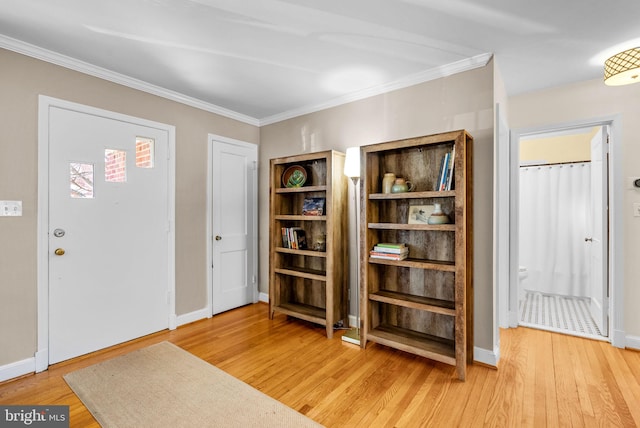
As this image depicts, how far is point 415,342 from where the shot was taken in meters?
2.58

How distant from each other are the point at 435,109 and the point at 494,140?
23.0 inches

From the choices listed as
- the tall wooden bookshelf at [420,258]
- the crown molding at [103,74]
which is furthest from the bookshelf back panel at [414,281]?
the crown molding at [103,74]

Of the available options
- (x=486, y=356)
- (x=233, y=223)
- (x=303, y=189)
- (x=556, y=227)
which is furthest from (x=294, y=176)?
(x=556, y=227)

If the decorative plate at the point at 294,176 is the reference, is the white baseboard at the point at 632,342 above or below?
below

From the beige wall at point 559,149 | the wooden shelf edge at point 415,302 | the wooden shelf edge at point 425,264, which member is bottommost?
the wooden shelf edge at point 415,302

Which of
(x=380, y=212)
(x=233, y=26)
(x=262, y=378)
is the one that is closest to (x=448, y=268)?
(x=380, y=212)

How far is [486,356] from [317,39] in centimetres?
278

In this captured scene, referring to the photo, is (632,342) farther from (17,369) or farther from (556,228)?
(17,369)

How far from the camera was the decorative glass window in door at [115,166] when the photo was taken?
2.77 metres

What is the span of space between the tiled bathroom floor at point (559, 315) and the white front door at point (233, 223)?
3.29 metres

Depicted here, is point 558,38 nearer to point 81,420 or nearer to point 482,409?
point 482,409

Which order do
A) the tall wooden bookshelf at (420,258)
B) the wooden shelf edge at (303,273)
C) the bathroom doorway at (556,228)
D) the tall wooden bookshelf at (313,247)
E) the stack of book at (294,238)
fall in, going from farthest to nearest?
the bathroom doorway at (556,228)
the stack of book at (294,238)
the wooden shelf edge at (303,273)
the tall wooden bookshelf at (313,247)
the tall wooden bookshelf at (420,258)

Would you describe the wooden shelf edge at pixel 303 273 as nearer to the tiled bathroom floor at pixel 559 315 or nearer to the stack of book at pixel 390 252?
the stack of book at pixel 390 252

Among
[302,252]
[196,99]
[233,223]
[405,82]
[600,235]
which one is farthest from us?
[233,223]
